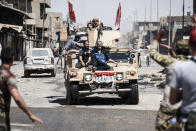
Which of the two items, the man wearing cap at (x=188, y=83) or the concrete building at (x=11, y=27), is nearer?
the man wearing cap at (x=188, y=83)

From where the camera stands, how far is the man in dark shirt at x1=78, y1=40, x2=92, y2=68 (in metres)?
13.8

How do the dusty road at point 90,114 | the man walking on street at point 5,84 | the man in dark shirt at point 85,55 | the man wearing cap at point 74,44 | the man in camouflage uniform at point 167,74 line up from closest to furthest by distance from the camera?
the man walking on street at point 5,84
the man in camouflage uniform at point 167,74
the dusty road at point 90,114
the man in dark shirt at point 85,55
the man wearing cap at point 74,44

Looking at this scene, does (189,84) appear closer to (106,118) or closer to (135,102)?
(106,118)

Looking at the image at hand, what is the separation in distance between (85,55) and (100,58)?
0.53 meters

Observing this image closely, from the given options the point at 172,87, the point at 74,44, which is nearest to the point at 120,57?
the point at 74,44

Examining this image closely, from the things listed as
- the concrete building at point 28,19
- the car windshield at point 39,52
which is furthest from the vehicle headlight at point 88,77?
the concrete building at point 28,19

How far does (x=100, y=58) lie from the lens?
1362 centimetres

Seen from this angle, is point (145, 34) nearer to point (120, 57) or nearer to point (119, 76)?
point (120, 57)

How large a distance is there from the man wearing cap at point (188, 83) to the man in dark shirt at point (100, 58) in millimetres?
9132

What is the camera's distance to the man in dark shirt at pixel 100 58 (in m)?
13.5

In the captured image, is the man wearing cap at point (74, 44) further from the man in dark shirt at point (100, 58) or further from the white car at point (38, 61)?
the white car at point (38, 61)

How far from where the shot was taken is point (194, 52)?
13.9 ft

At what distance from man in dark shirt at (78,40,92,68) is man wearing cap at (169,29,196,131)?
9489 mm

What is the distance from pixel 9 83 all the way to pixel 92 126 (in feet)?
14.9
